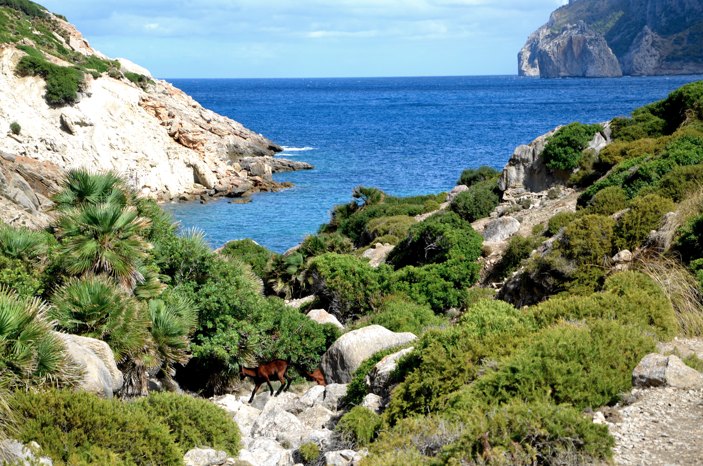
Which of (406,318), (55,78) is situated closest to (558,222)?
(406,318)

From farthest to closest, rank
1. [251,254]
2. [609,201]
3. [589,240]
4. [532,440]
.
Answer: [251,254]
[609,201]
[589,240]
[532,440]

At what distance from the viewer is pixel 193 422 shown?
12.3 m

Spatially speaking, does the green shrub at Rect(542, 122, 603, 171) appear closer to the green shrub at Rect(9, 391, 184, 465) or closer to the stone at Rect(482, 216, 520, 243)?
the stone at Rect(482, 216, 520, 243)

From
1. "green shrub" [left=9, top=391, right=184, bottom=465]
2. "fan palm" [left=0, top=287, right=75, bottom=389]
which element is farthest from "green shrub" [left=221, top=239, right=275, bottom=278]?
"green shrub" [left=9, top=391, right=184, bottom=465]

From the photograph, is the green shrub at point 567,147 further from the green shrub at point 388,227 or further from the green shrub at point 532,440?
the green shrub at point 532,440

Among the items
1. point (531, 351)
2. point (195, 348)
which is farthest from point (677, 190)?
point (195, 348)

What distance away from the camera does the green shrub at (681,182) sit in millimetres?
18172

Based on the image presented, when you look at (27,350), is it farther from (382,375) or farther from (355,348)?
(355,348)

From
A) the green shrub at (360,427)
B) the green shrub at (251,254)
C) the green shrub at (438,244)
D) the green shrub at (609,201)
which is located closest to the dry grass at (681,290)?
the green shrub at (360,427)

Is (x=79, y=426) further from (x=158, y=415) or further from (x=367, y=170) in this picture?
(x=367, y=170)

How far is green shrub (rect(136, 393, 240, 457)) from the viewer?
12039mm

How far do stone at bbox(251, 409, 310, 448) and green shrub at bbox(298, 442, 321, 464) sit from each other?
26.6 inches

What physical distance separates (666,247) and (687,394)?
671 cm

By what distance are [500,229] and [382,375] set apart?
14.4 m
